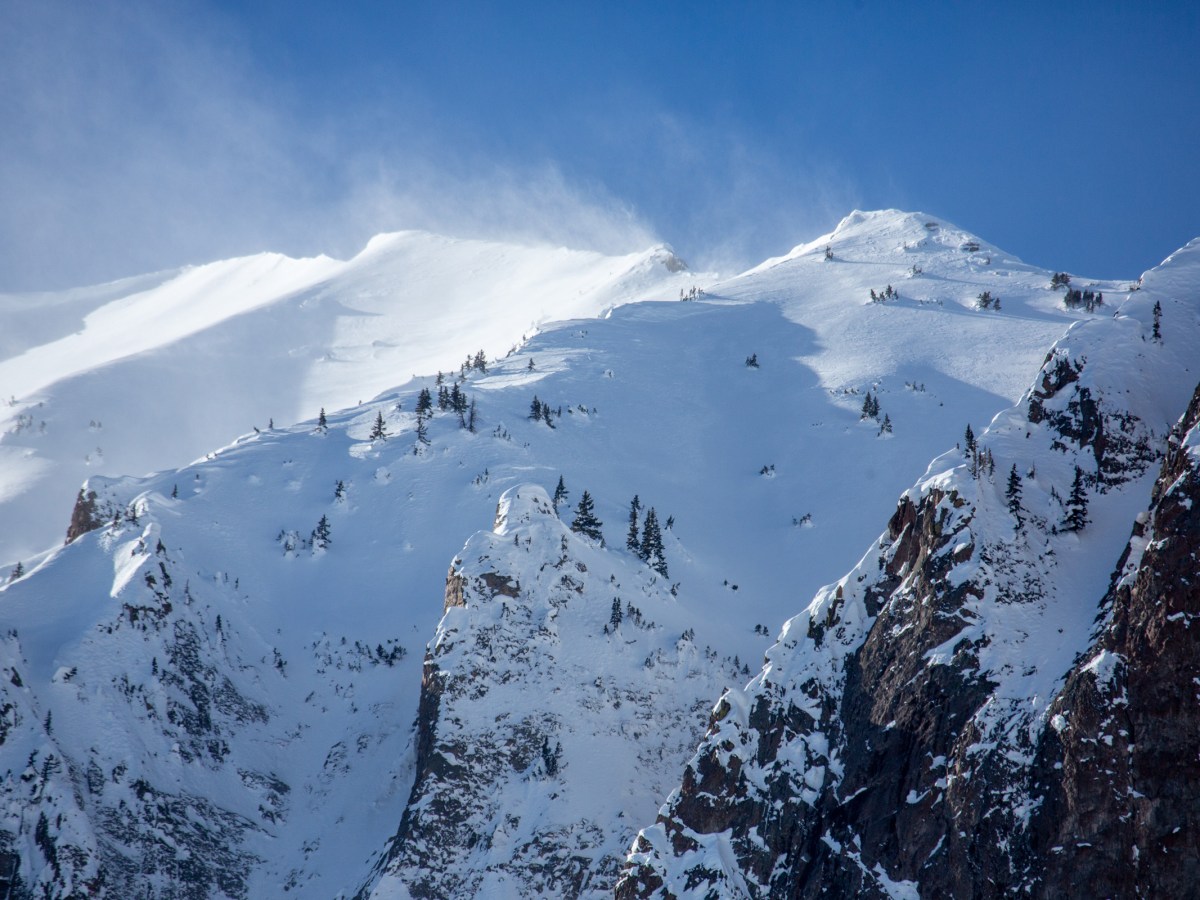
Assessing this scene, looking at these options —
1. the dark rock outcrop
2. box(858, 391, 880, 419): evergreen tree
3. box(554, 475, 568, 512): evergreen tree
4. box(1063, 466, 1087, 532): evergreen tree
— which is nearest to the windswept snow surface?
box(554, 475, 568, 512): evergreen tree

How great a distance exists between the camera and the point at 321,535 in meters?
72.8

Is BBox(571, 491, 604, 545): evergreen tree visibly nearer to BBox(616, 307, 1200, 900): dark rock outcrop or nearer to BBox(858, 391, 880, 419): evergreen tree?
BBox(616, 307, 1200, 900): dark rock outcrop

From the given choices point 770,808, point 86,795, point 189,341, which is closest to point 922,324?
point 770,808

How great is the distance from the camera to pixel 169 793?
5147cm

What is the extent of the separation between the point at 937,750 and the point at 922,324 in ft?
294

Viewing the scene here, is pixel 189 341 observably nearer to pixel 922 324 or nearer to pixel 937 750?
pixel 922 324

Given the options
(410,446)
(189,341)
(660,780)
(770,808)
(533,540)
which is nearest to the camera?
(770,808)

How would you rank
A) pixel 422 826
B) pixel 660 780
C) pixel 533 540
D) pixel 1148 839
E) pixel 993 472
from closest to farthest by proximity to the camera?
pixel 1148 839 → pixel 993 472 → pixel 422 826 → pixel 660 780 → pixel 533 540

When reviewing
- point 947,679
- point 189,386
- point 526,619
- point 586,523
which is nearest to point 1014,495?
point 947,679

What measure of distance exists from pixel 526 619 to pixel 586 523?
13413 mm

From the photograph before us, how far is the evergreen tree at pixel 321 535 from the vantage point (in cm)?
7200

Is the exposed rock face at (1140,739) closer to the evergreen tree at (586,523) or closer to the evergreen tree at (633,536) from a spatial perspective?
the evergreen tree at (586,523)

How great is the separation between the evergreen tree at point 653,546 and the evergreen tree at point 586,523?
3446 mm

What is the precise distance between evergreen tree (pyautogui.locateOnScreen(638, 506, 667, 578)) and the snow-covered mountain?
2.03 feet
